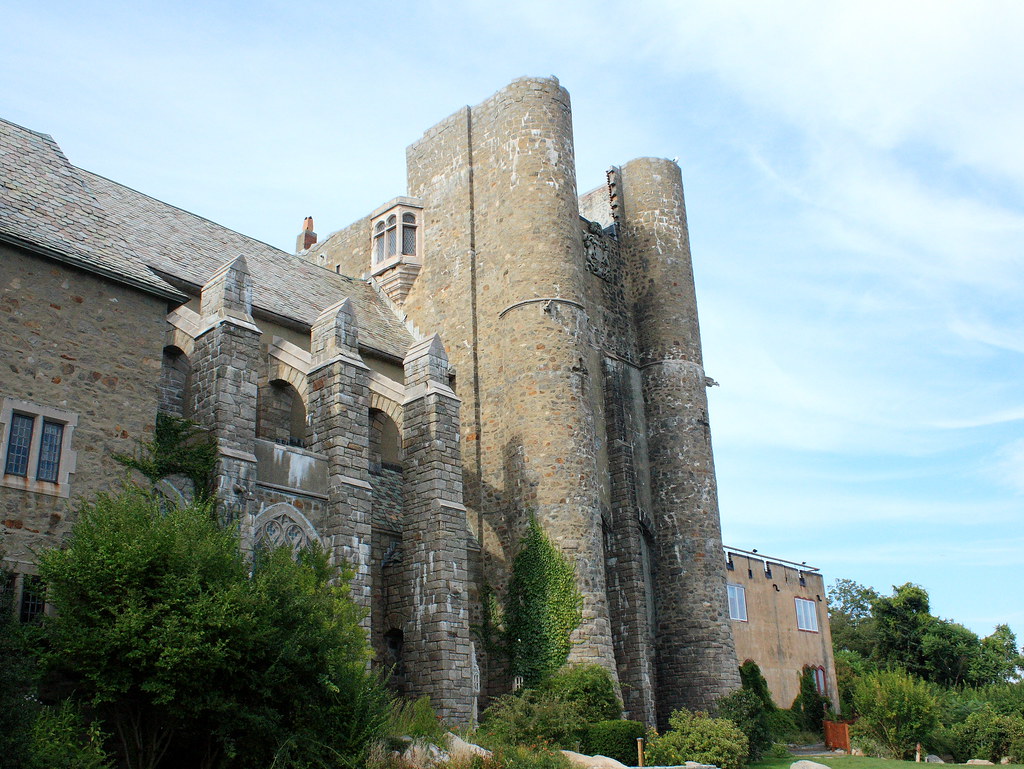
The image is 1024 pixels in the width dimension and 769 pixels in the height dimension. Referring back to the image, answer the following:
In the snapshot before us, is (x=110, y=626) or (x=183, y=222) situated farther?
(x=183, y=222)

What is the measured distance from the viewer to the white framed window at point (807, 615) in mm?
39922

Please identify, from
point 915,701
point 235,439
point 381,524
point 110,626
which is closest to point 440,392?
point 381,524

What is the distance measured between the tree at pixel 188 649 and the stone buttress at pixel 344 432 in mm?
4800

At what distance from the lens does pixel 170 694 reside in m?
13.8

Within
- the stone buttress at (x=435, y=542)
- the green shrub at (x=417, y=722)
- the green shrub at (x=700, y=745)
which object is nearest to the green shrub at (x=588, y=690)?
the green shrub at (x=700, y=745)

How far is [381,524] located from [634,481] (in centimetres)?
923

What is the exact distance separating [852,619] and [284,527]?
201 feet

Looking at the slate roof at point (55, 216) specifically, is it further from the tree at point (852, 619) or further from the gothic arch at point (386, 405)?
the tree at point (852, 619)

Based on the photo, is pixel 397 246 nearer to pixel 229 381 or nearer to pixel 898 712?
pixel 229 381

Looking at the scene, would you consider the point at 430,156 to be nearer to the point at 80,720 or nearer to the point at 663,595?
the point at 663,595

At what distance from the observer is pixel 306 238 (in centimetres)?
3903

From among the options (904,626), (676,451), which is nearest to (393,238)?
(676,451)

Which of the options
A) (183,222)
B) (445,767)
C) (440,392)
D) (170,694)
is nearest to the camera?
(170,694)

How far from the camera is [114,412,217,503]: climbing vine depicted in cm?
1730
